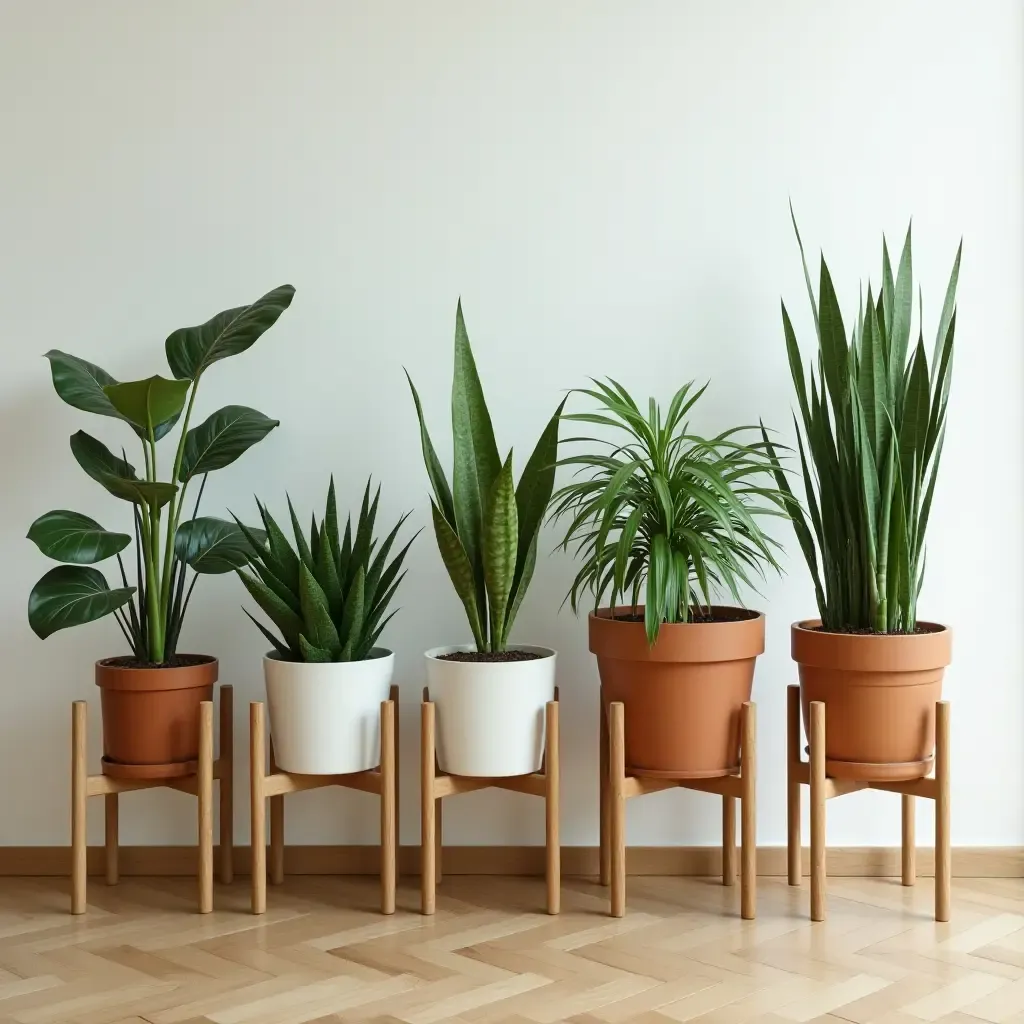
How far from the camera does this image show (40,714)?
112 inches

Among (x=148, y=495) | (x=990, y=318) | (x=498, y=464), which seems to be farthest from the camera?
(x=990, y=318)

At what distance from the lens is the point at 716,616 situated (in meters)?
2.63

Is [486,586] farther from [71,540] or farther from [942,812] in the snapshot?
[942,812]

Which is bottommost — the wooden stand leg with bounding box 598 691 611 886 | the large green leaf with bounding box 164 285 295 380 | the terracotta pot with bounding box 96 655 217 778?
the wooden stand leg with bounding box 598 691 611 886

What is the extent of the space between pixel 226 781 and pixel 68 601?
57 centimetres

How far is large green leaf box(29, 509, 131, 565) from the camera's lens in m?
2.36

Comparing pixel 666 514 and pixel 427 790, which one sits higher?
pixel 666 514

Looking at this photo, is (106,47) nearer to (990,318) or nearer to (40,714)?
(40,714)

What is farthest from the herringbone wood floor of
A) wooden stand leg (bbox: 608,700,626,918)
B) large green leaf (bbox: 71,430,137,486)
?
large green leaf (bbox: 71,430,137,486)

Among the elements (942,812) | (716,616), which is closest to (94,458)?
(716,616)

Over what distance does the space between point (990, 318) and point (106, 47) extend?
2.15 m

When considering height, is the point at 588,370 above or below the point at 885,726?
above

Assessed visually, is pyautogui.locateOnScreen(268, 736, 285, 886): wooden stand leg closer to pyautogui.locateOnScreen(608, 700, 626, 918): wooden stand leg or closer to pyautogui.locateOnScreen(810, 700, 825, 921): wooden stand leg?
pyautogui.locateOnScreen(608, 700, 626, 918): wooden stand leg

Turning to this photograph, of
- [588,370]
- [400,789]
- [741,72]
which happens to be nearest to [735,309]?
[588,370]
